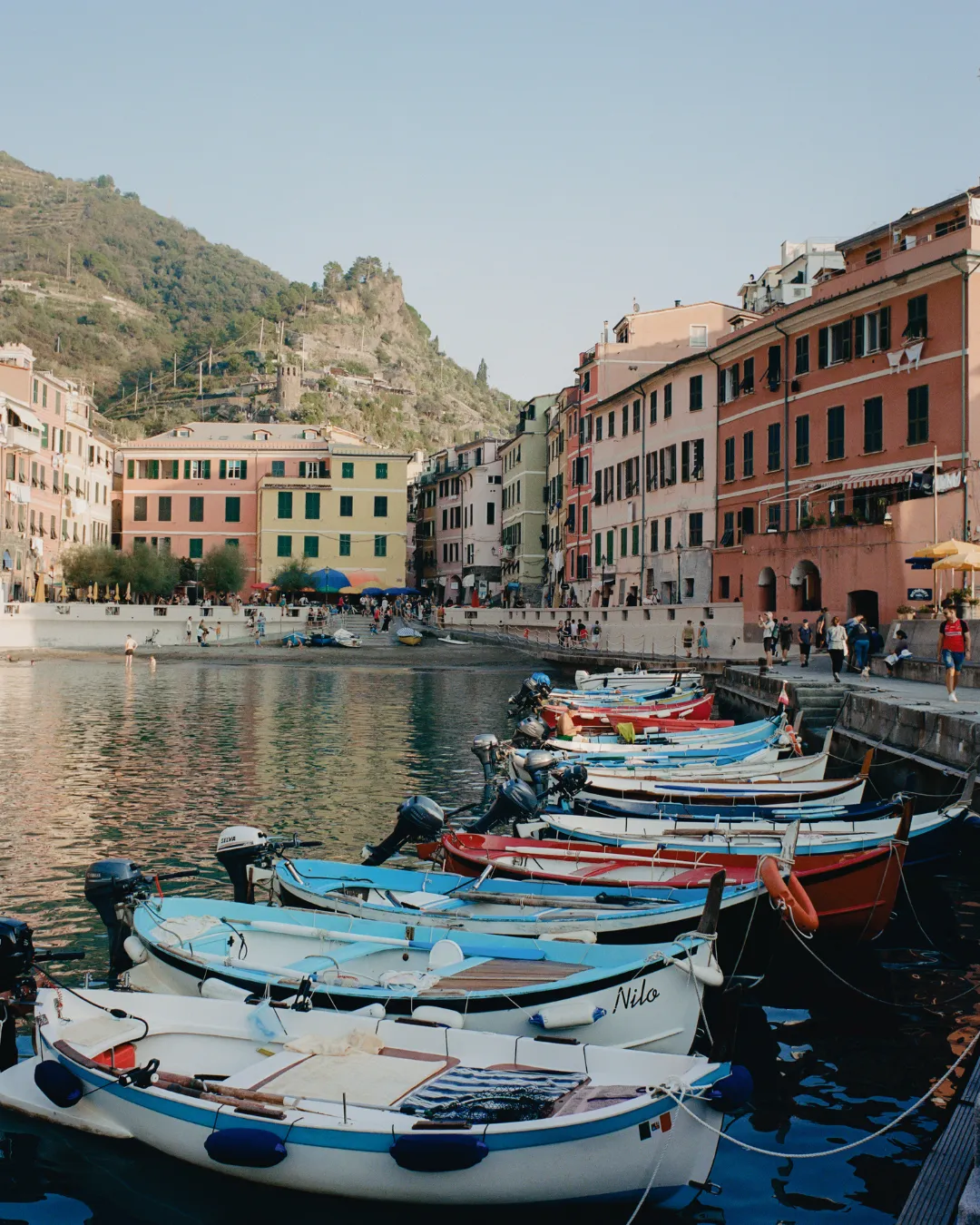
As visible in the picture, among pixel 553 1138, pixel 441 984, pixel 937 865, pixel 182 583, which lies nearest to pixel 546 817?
pixel 937 865

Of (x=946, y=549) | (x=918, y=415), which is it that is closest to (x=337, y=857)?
(x=946, y=549)

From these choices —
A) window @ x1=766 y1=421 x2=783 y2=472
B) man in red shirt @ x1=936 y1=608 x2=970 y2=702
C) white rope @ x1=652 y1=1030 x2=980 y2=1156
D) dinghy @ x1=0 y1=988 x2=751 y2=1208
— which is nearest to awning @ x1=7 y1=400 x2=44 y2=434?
window @ x1=766 y1=421 x2=783 y2=472

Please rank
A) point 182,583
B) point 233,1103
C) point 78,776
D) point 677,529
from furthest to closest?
point 182,583, point 677,529, point 78,776, point 233,1103

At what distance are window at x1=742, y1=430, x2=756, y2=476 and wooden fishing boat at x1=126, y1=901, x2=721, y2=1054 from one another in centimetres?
4122

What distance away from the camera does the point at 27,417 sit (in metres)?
67.7

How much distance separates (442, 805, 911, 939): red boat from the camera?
11.2m

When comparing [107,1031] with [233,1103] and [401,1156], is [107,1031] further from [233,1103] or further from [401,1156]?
[401,1156]

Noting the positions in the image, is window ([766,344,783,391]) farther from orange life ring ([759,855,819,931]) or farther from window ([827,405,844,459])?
orange life ring ([759,855,819,931])

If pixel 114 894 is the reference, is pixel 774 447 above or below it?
above

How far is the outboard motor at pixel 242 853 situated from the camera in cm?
1106

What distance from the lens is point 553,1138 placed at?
6027 millimetres

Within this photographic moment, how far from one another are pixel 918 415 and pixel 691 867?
29.8m

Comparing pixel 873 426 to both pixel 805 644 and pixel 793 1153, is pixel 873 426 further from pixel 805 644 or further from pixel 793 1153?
pixel 793 1153

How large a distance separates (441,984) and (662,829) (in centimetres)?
690
